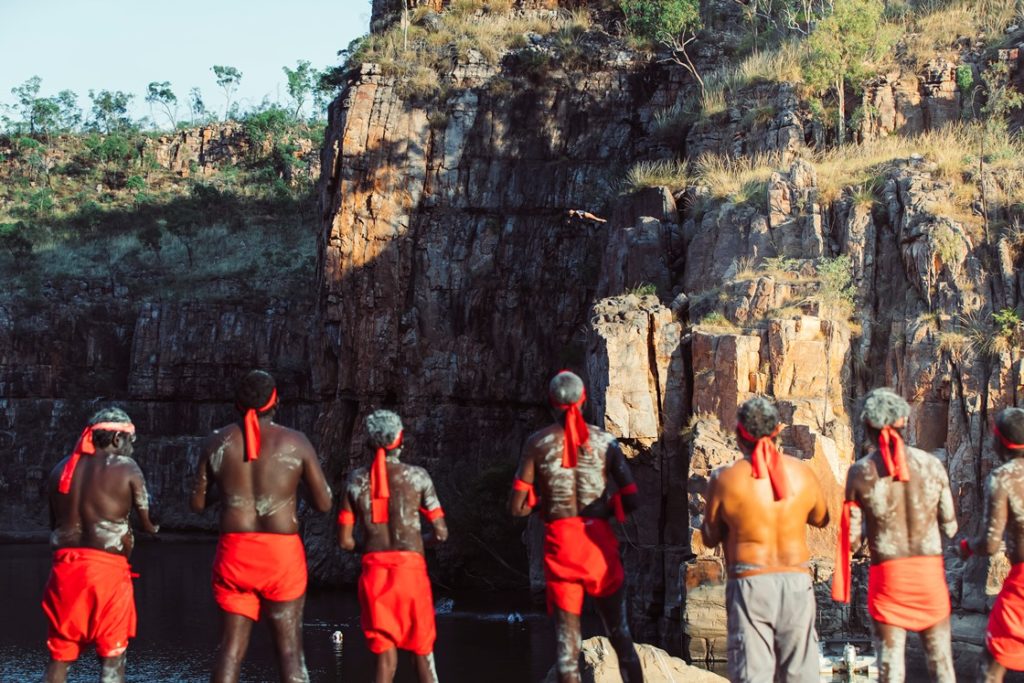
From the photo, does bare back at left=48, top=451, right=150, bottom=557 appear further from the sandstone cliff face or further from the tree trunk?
the tree trunk

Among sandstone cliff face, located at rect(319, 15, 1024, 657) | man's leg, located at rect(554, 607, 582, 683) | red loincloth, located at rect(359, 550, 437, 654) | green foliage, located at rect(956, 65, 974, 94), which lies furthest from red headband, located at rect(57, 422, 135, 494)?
green foliage, located at rect(956, 65, 974, 94)

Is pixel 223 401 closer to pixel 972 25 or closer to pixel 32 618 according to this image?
pixel 32 618

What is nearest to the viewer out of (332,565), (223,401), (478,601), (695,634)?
(695,634)

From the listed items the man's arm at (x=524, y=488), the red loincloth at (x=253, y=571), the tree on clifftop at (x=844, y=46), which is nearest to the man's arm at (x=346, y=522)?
the red loincloth at (x=253, y=571)

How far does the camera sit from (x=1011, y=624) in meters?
8.02

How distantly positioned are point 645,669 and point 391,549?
4.83 meters

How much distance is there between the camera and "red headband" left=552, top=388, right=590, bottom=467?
8.41 metres

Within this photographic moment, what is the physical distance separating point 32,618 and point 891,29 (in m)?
22.6

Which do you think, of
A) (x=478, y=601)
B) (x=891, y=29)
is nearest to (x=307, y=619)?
(x=478, y=601)

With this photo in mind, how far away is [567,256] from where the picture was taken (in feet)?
118

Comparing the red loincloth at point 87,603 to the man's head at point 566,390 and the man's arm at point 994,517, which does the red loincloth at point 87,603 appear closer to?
the man's head at point 566,390

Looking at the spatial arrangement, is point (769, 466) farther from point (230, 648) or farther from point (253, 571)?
point (230, 648)

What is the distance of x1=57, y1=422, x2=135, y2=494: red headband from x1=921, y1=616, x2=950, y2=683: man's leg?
507 cm

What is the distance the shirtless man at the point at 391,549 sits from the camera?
319 inches
